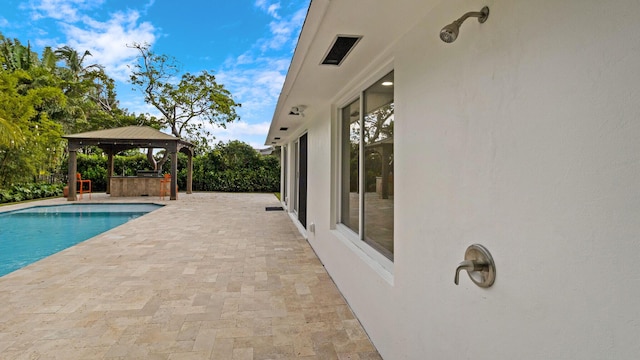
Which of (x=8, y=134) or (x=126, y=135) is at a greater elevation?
(x=126, y=135)

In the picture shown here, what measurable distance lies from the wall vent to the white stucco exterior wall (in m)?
0.44

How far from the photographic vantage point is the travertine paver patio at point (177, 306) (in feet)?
9.05

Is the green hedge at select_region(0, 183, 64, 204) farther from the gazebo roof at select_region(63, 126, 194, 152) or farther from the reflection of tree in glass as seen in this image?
the reflection of tree in glass

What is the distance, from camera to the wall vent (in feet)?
8.30

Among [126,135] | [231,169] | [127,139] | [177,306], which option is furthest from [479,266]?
[231,169]

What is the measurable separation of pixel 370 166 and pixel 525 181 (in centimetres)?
215

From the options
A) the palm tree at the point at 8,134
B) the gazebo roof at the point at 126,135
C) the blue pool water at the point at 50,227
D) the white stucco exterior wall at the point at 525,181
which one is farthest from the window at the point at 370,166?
the palm tree at the point at 8,134

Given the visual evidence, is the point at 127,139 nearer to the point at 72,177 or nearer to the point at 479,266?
the point at 72,177

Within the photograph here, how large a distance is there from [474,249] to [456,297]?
0.30 metres

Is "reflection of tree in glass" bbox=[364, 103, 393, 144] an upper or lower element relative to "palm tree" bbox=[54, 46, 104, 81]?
lower

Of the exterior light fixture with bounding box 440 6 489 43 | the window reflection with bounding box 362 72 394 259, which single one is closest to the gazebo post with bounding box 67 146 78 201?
the window reflection with bounding box 362 72 394 259

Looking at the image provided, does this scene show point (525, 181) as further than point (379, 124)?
No

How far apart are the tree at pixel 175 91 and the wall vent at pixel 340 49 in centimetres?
2021

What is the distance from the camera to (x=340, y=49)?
2.76 m
